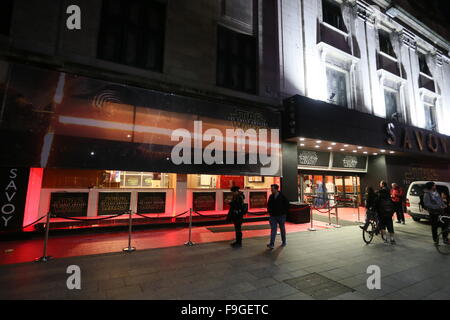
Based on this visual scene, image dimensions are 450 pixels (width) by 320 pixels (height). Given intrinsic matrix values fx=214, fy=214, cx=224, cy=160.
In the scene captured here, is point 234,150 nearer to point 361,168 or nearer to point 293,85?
point 293,85

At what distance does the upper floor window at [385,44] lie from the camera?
18.1 metres

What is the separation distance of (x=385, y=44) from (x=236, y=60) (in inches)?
612

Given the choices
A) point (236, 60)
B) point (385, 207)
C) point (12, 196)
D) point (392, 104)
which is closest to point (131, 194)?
point (12, 196)

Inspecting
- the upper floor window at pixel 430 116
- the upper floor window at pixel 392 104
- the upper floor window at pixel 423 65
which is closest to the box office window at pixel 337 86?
the upper floor window at pixel 392 104

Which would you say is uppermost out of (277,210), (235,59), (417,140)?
(235,59)

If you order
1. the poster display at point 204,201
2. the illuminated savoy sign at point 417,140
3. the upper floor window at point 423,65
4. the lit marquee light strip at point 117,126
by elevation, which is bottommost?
the poster display at point 204,201

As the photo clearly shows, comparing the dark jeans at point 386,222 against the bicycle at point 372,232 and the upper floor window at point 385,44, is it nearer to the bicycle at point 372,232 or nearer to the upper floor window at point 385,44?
the bicycle at point 372,232

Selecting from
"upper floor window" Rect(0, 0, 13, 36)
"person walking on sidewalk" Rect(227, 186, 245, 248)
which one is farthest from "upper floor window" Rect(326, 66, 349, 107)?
"upper floor window" Rect(0, 0, 13, 36)

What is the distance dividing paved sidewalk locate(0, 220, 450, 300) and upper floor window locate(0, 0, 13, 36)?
7640mm

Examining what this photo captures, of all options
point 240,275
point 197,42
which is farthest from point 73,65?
point 240,275

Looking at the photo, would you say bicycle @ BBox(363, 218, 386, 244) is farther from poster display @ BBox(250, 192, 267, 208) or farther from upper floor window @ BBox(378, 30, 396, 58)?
upper floor window @ BBox(378, 30, 396, 58)

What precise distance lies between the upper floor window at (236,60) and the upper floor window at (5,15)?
7.82 m

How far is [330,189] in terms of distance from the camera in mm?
15906

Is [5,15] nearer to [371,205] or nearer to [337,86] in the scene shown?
[371,205]
